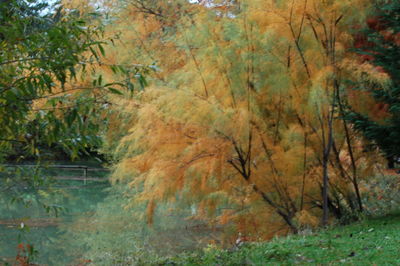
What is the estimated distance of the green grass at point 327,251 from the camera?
4.58 m

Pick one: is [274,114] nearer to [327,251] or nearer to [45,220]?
[327,251]

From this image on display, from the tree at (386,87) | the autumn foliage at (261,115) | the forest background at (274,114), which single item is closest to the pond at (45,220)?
the forest background at (274,114)

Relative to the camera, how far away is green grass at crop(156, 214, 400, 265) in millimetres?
4582

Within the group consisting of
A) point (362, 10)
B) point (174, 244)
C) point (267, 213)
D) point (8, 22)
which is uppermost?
point (362, 10)

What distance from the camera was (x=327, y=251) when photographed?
496 centimetres

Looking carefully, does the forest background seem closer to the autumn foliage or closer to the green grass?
the autumn foliage

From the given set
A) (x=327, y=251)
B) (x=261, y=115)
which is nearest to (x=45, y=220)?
(x=261, y=115)

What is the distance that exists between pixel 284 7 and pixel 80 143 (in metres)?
4.90

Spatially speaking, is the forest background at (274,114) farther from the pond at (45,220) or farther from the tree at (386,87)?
the pond at (45,220)

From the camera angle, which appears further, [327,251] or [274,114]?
[274,114]

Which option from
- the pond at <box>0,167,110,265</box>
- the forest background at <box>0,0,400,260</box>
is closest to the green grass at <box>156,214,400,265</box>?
the forest background at <box>0,0,400,260</box>

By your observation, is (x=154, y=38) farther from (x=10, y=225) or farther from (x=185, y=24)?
(x=10, y=225)

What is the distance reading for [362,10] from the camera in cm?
700

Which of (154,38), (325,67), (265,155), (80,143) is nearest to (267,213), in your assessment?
(265,155)
